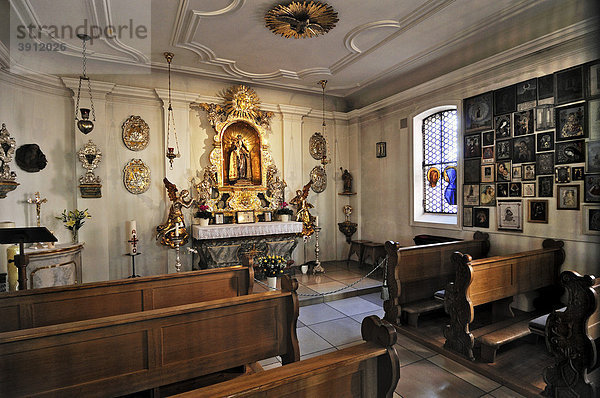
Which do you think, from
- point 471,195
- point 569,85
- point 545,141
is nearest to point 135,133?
point 471,195

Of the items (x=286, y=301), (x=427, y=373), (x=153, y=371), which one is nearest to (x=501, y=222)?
(x=427, y=373)

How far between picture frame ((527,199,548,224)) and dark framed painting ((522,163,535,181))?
0.34 meters

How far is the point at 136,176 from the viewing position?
676 centimetres

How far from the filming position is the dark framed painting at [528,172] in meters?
4.96

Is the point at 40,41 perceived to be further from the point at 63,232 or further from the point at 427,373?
the point at 427,373

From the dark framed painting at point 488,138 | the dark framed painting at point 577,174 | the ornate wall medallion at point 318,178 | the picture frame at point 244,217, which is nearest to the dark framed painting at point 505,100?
the dark framed painting at point 488,138

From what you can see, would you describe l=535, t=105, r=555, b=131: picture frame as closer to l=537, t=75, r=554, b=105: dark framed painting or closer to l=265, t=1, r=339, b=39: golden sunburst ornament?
l=537, t=75, r=554, b=105: dark framed painting

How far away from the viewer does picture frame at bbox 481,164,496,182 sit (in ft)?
18.2

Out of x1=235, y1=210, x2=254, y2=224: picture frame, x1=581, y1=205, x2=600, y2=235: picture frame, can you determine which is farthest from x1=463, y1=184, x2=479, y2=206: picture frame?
x1=235, y1=210, x2=254, y2=224: picture frame

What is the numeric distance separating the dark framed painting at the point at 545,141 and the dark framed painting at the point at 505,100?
0.62m

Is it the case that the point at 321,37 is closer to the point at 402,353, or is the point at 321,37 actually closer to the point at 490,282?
the point at 490,282

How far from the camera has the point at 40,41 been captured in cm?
535

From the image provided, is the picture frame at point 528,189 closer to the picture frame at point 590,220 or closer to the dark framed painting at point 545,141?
the dark framed painting at point 545,141

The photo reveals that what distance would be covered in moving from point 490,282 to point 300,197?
4740 millimetres
